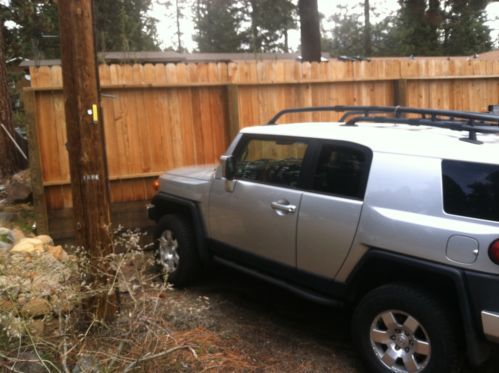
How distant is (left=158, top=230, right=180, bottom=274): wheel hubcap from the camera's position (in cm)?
546

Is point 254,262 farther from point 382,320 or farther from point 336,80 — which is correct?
point 336,80

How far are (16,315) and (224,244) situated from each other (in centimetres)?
203

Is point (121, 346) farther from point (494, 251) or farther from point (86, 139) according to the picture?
point (494, 251)

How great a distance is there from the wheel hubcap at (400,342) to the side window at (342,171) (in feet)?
Result: 2.83

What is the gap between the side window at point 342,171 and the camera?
12.2 feet

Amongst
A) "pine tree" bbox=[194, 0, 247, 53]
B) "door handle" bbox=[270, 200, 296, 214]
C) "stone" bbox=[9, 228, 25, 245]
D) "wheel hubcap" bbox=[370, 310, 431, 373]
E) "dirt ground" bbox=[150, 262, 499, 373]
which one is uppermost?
"pine tree" bbox=[194, 0, 247, 53]

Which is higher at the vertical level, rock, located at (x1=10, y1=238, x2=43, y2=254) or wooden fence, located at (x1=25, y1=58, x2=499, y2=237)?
wooden fence, located at (x1=25, y1=58, x2=499, y2=237)

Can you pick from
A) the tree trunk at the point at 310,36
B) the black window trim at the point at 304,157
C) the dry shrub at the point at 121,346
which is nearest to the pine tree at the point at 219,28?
the tree trunk at the point at 310,36

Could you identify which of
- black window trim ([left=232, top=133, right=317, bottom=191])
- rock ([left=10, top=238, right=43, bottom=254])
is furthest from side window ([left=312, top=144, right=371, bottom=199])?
rock ([left=10, top=238, right=43, bottom=254])

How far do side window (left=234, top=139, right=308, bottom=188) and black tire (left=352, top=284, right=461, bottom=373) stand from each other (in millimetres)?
1196

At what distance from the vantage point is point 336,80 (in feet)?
25.9

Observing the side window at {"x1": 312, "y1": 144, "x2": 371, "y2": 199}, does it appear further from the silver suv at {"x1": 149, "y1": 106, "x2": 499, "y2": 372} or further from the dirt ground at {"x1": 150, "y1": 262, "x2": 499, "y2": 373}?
the dirt ground at {"x1": 150, "y1": 262, "x2": 499, "y2": 373}

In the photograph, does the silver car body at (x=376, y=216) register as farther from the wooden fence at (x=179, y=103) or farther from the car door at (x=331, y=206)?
the wooden fence at (x=179, y=103)

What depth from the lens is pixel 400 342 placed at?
11.1 ft
